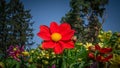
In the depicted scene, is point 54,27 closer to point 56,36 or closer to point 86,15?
point 56,36

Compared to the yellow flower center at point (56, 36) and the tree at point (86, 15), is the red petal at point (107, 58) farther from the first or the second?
the tree at point (86, 15)

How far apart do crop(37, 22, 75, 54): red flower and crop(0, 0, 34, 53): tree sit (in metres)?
40.9

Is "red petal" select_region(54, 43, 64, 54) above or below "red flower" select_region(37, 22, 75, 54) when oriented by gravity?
below

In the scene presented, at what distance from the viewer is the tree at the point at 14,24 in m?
44.3

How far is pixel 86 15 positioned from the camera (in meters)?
39.4

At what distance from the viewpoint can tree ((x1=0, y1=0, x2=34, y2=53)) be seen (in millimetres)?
44312

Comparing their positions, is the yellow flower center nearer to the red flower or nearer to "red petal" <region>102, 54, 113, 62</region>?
the red flower

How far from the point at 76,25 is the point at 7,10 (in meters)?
9.25

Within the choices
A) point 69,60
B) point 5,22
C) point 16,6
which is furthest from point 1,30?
point 69,60

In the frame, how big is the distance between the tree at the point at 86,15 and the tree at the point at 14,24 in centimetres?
596

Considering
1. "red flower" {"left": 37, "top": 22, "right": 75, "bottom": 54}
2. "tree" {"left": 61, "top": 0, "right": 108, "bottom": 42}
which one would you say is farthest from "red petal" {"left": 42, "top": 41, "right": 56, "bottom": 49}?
"tree" {"left": 61, "top": 0, "right": 108, "bottom": 42}

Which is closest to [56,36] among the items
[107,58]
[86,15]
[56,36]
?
[56,36]

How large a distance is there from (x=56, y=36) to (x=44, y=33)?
7 cm

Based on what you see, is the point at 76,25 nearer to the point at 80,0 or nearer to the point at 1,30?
the point at 80,0
